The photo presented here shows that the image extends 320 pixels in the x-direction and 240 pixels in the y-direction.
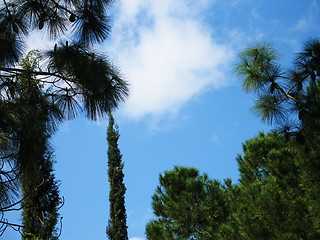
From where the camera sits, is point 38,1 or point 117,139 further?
point 117,139

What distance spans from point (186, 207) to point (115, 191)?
6.10 metres

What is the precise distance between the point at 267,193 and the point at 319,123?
96.7 inches

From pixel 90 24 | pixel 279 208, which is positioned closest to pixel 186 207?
pixel 279 208

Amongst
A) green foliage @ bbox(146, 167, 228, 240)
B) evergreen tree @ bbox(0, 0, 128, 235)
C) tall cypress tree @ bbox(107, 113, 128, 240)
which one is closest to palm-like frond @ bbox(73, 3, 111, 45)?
evergreen tree @ bbox(0, 0, 128, 235)

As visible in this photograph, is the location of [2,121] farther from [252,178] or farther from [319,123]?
[252,178]

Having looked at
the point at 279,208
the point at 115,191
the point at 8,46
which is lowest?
the point at 279,208

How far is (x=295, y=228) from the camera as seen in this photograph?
6000 mm

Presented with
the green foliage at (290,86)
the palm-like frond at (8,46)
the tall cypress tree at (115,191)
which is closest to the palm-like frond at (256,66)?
the green foliage at (290,86)

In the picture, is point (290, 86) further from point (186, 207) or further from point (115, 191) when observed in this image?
point (115, 191)

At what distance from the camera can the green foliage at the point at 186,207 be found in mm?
8750

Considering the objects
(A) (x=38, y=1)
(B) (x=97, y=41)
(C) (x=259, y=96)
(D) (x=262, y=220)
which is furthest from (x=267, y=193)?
(A) (x=38, y=1)

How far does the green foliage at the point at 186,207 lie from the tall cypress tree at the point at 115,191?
14.8ft

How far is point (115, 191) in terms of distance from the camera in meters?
14.6

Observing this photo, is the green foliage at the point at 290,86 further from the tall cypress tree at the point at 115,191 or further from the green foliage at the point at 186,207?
the tall cypress tree at the point at 115,191
